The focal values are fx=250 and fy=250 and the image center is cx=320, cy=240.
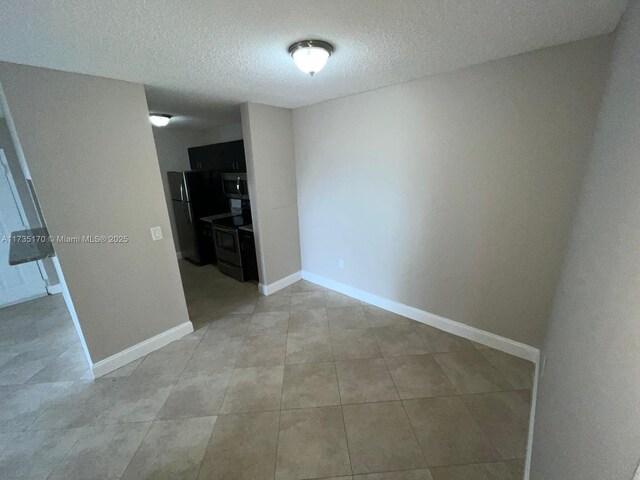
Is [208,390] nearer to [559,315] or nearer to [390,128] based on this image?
[559,315]

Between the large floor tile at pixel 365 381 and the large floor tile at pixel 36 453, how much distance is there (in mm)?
1814

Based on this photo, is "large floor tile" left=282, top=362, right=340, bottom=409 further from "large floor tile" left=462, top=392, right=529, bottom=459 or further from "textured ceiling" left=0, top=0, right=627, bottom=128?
"textured ceiling" left=0, top=0, right=627, bottom=128

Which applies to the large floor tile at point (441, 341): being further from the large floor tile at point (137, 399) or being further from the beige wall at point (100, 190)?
the beige wall at point (100, 190)

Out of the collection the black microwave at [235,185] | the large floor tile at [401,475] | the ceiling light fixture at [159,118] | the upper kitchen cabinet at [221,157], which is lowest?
the large floor tile at [401,475]

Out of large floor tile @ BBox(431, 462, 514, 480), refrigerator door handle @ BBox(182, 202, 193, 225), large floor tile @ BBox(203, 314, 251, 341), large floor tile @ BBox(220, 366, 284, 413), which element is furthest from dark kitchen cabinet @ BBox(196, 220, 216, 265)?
large floor tile @ BBox(431, 462, 514, 480)

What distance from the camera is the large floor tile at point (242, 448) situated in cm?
142

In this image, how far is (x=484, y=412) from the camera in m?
1.70

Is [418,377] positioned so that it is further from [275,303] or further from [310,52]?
[310,52]

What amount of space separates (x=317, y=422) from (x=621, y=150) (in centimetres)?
210

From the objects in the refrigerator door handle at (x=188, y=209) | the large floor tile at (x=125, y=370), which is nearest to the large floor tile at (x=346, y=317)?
the large floor tile at (x=125, y=370)

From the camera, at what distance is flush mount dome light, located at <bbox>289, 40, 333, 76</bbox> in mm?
1503

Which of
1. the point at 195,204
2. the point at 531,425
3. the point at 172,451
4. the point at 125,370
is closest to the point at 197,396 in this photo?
the point at 172,451

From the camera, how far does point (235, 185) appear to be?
4.35m

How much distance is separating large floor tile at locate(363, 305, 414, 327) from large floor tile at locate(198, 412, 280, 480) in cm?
140
